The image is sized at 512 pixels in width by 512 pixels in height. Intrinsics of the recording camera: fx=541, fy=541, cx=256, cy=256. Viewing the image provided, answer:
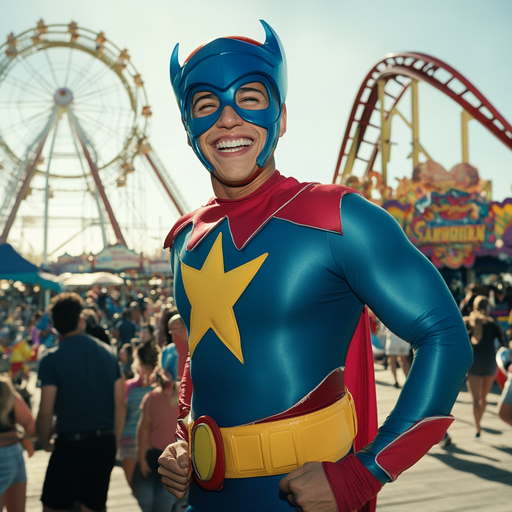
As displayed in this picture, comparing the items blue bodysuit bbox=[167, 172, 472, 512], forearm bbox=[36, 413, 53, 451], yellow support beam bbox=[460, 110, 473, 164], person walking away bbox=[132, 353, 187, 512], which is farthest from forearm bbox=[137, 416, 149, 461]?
yellow support beam bbox=[460, 110, 473, 164]

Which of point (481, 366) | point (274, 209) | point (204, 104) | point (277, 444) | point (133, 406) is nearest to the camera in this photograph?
point (277, 444)

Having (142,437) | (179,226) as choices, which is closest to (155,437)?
(142,437)

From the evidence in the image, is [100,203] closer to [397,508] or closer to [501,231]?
[501,231]

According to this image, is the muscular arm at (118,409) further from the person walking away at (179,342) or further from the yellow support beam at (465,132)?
the yellow support beam at (465,132)

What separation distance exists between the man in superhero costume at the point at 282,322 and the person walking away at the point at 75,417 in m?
1.99

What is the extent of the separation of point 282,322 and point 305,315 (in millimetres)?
57

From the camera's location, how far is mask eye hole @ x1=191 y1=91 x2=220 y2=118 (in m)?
1.45

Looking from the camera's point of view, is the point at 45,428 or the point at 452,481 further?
the point at 452,481

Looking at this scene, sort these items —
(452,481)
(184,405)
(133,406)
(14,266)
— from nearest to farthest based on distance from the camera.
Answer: (184,405)
(133,406)
(452,481)
(14,266)

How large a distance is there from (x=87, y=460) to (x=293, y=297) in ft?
8.36

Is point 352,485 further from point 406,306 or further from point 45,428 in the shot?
point 45,428

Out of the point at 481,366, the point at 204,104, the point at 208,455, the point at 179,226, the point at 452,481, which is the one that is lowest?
the point at 452,481

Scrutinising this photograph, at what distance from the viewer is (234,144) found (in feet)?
4.69

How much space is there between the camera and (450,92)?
55.6ft
